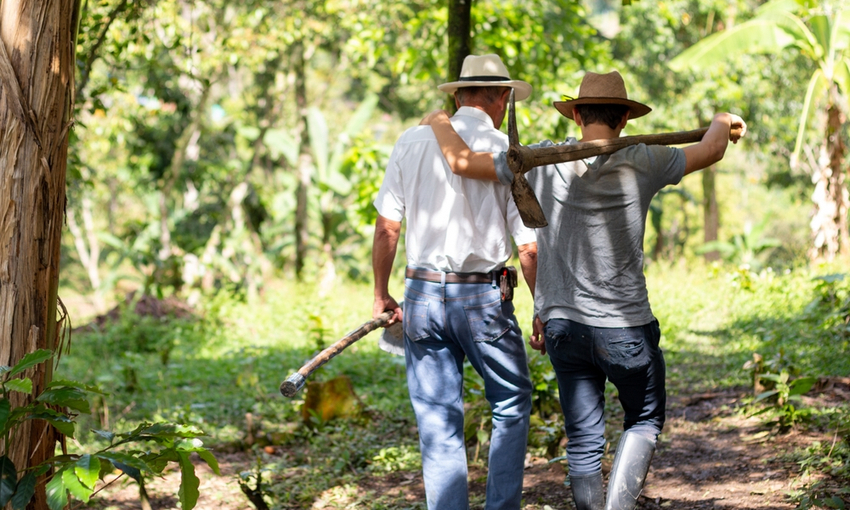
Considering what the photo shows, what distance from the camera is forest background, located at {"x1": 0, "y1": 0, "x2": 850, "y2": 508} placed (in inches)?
221

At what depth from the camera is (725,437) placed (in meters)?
4.61

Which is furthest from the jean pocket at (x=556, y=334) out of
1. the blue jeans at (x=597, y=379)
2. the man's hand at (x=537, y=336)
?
the man's hand at (x=537, y=336)

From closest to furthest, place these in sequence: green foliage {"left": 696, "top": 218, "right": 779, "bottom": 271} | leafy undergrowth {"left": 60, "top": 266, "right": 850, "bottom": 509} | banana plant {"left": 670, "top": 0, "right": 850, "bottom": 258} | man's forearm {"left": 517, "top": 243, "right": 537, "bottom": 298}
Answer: man's forearm {"left": 517, "top": 243, "right": 537, "bottom": 298} < leafy undergrowth {"left": 60, "top": 266, "right": 850, "bottom": 509} < banana plant {"left": 670, "top": 0, "right": 850, "bottom": 258} < green foliage {"left": 696, "top": 218, "right": 779, "bottom": 271}

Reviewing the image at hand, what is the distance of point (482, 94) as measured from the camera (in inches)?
126

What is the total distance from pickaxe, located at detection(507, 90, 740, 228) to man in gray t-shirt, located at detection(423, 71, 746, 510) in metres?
0.06

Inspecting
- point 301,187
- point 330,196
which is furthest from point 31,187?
point 301,187

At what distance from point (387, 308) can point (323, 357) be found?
0.44 metres

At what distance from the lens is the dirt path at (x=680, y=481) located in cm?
366

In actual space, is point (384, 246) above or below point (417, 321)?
above

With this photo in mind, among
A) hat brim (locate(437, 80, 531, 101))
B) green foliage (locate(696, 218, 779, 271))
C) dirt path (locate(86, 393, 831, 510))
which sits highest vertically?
hat brim (locate(437, 80, 531, 101))

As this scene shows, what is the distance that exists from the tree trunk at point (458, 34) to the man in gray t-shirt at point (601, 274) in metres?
2.12

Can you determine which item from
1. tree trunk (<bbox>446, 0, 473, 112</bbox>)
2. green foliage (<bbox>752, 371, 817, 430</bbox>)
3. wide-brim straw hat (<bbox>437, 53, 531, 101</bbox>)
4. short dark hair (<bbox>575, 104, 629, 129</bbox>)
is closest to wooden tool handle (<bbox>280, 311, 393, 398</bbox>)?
wide-brim straw hat (<bbox>437, 53, 531, 101</bbox>)

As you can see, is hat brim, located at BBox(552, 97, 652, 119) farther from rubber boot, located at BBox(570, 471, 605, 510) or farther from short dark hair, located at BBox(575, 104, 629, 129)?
rubber boot, located at BBox(570, 471, 605, 510)

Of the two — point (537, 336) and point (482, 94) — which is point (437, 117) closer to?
point (482, 94)
